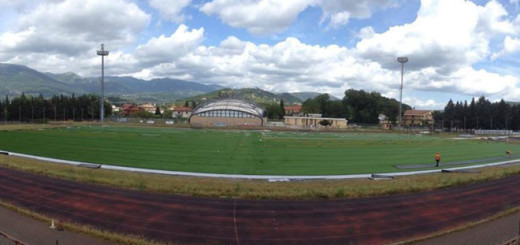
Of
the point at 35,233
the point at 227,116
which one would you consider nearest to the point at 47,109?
the point at 227,116

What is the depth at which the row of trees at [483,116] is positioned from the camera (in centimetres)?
11198

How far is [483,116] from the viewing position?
11481cm

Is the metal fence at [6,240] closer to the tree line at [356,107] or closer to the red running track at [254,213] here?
the red running track at [254,213]

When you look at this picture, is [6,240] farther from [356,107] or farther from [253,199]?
[356,107]

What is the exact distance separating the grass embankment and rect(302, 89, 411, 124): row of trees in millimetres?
116671

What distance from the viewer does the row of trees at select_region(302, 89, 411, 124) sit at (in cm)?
14038

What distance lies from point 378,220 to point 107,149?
32.1m

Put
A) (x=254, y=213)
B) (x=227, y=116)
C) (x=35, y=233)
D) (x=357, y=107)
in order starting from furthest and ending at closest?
(x=357, y=107) < (x=227, y=116) < (x=254, y=213) < (x=35, y=233)

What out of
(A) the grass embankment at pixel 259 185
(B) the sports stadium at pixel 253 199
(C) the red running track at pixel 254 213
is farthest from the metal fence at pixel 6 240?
(A) the grass embankment at pixel 259 185

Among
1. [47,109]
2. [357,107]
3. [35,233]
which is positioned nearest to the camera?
[35,233]

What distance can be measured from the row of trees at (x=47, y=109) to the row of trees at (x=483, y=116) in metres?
123

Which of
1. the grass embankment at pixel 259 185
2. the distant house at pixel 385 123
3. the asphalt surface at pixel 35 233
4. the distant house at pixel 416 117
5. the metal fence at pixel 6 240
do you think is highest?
the distant house at pixel 416 117

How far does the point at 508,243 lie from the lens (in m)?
11.9

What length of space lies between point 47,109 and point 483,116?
13691 cm
